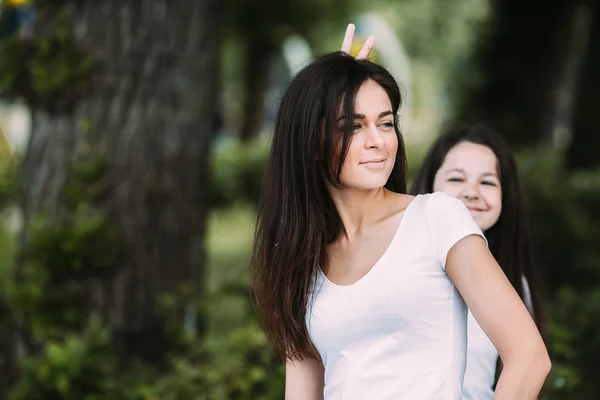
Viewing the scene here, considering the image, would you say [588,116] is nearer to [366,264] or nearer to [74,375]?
[74,375]

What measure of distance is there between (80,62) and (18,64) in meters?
0.31

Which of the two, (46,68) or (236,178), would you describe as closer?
(46,68)

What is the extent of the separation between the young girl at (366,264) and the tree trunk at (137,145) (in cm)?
234

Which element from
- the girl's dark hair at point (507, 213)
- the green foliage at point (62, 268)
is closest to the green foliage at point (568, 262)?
the girl's dark hair at point (507, 213)

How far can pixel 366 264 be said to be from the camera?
2.14m

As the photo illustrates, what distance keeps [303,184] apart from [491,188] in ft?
3.19

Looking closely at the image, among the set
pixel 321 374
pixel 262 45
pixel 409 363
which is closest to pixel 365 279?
pixel 409 363

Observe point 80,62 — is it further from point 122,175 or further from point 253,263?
point 253,263

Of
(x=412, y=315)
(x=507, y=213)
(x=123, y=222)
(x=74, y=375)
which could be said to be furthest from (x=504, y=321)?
(x=123, y=222)

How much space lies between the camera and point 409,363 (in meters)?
2.06

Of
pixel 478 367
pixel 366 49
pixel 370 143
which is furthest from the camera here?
pixel 478 367

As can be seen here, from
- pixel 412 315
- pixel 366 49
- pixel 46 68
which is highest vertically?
pixel 366 49

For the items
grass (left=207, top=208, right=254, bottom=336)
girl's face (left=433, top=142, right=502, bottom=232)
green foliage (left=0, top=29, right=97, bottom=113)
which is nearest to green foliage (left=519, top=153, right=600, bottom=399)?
girl's face (left=433, top=142, right=502, bottom=232)

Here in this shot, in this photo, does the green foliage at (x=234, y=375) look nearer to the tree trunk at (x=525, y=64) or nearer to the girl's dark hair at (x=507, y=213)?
the girl's dark hair at (x=507, y=213)
